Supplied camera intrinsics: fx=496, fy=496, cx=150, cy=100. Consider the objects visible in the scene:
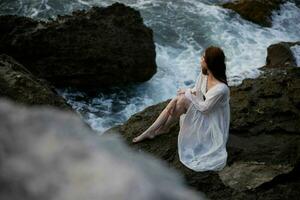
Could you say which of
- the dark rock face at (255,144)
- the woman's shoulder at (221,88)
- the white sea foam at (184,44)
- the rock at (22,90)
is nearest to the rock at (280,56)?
the white sea foam at (184,44)

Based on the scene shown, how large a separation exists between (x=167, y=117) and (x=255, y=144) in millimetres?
999

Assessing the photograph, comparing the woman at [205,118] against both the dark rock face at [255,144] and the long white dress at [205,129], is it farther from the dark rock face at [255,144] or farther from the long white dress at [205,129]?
the dark rock face at [255,144]

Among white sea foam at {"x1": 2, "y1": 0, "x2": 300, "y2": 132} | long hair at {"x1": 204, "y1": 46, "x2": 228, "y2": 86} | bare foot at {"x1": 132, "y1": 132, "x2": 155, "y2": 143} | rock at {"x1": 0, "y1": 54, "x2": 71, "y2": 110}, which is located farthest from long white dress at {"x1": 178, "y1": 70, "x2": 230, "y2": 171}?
white sea foam at {"x1": 2, "y1": 0, "x2": 300, "y2": 132}

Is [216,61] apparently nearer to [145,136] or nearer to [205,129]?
[205,129]

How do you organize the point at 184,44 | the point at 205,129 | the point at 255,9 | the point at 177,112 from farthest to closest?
the point at 255,9
the point at 184,44
the point at 177,112
the point at 205,129

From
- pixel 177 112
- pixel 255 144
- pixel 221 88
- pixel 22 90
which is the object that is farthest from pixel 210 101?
pixel 22 90

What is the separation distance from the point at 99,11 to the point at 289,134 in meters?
4.79

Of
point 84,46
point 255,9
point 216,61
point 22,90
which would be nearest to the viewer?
point 22,90

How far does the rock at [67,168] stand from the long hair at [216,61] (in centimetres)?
387

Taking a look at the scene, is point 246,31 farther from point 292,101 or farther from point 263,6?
point 292,101

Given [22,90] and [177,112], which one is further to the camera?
[177,112]

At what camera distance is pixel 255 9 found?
13555 millimetres

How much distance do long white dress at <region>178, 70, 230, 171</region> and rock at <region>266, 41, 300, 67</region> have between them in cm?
529

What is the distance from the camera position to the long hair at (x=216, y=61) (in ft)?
16.5
